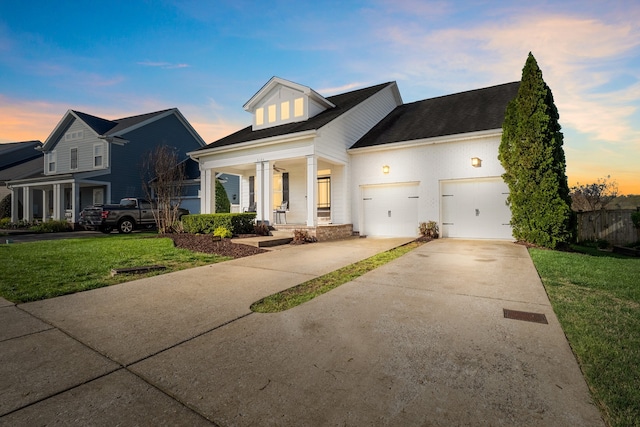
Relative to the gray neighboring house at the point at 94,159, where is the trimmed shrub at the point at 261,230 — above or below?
below

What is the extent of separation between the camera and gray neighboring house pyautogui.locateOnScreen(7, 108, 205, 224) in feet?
63.9

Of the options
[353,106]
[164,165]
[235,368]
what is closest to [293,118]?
[353,106]

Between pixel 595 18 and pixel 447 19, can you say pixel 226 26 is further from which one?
pixel 595 18

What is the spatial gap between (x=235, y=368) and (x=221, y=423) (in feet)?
1.96

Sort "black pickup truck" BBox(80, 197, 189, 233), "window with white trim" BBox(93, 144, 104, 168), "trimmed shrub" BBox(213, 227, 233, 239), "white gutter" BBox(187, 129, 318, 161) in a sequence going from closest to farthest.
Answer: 1. "trimmed shrub" BBox(213, 227, 233, 239)
2. "white gutter" BBox(187, 129, 318, 161)
3. "black pickup truck" BBox(80, 197, 189, 233)
4. "window with white trim" BBox(93, 144, 104, 168)

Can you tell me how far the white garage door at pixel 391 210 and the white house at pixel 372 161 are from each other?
4 centimetres

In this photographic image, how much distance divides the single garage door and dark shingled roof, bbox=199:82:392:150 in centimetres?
525

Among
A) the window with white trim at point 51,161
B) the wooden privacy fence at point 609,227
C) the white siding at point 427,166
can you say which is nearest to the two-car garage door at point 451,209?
the white siding at point 427,166

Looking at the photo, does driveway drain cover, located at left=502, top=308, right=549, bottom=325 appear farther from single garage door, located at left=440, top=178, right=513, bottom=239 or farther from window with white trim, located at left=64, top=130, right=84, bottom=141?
window with white trim, located at left=64, top=130, right=84, bottom=141

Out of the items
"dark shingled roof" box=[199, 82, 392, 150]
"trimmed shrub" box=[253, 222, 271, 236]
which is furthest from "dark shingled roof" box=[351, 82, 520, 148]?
"trimmed shrub" box=[253, 222, 271, 236]

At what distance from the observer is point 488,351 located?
2.40 metres

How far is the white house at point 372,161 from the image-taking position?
34.3 ft

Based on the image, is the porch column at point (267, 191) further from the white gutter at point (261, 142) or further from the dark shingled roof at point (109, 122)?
the dark shingled roof at point (109, 122)

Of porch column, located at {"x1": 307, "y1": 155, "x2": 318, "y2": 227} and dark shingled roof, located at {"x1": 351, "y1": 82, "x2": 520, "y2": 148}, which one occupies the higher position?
dark shingled roof, located at {"x1": 351, "y1": 82, "x2": 520, "y2": 148}
